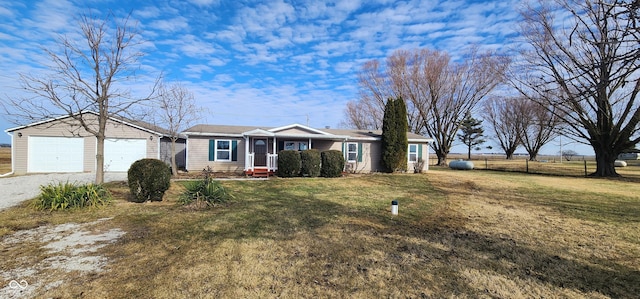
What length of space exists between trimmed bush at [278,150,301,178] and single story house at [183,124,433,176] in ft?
3.33

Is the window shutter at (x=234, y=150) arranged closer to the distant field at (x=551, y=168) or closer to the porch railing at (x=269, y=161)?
the porch railing at (x=269, y=161)

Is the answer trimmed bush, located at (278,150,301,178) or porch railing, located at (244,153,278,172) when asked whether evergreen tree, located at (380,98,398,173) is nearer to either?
trimmed bush, located at (278,150,301,178)

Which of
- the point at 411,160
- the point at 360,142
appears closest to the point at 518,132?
the point at 411,160

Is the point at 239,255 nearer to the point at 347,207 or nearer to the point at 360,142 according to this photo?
the point at 347,207

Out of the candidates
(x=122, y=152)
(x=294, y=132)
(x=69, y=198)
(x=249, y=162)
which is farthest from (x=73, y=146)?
(x=294, y=132)

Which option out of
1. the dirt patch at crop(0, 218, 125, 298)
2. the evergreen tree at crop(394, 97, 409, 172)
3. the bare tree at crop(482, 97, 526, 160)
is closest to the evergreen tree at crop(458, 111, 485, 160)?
the bare tree at crop(482, 97, 526, 160)

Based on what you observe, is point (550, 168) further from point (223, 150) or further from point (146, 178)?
point (146, 178)

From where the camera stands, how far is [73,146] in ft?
53.0

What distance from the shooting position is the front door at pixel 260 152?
17.1 metres

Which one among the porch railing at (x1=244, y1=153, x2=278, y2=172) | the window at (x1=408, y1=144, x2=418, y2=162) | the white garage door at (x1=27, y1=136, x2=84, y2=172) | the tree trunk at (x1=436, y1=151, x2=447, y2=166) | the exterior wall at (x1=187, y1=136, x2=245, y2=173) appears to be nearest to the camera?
the white garage door at (x1=27, y1=136, x2=84, y2=172)

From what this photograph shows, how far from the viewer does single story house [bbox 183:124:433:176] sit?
16.1 meters

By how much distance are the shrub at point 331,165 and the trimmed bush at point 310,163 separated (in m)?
0.37

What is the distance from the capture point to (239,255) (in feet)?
14.2

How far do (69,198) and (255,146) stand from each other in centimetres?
1041
